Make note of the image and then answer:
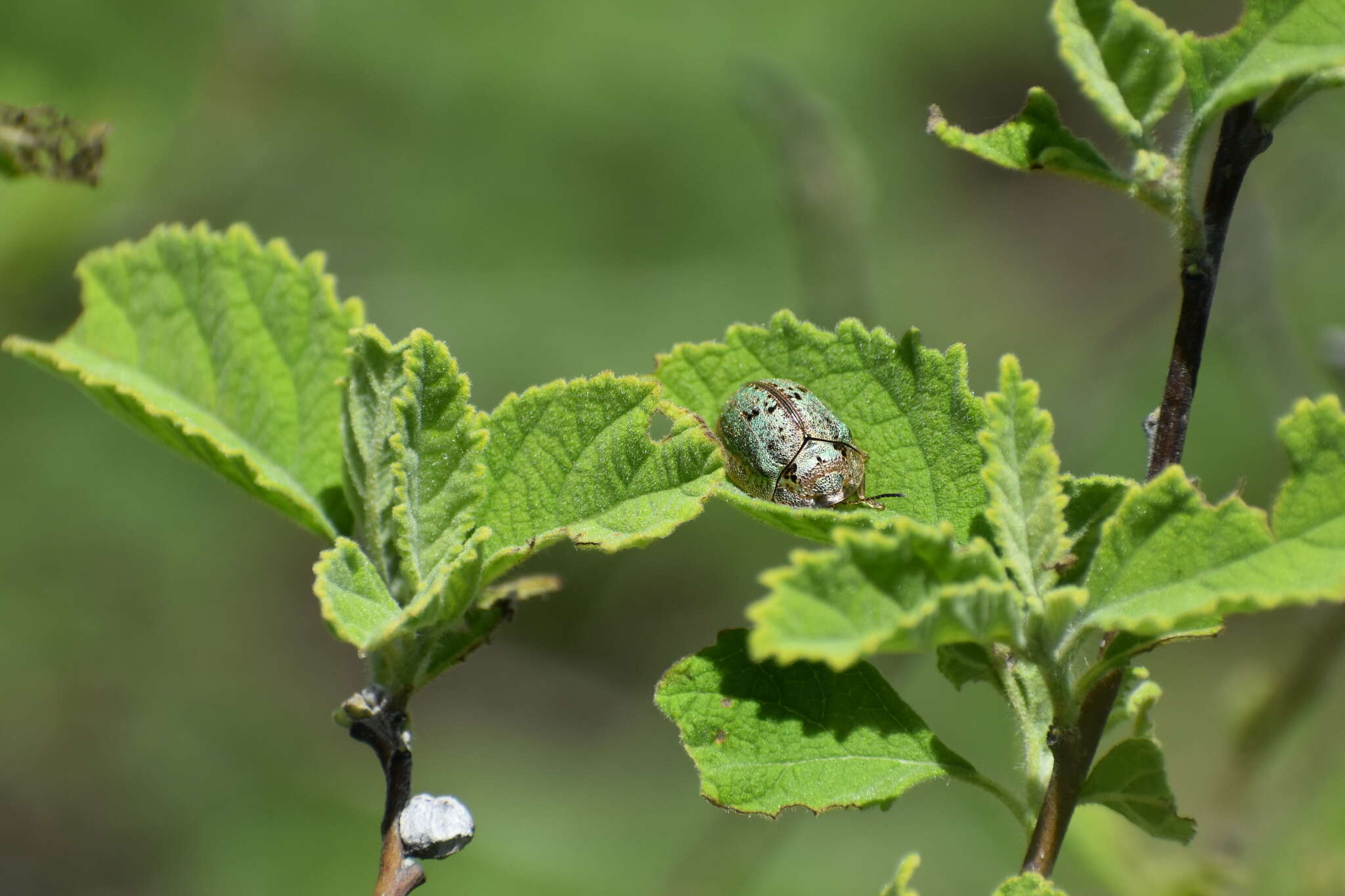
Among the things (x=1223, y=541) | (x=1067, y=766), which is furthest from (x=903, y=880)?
(x=1223, y=541)

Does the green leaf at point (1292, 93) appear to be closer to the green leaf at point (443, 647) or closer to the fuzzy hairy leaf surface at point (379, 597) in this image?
the fuzzy hairy leaf surface at point (379, 597)

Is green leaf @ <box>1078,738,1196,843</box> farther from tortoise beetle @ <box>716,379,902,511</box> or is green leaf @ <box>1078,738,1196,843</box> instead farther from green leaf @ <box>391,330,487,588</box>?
green leaf @ <box>391,330,487,588</box>

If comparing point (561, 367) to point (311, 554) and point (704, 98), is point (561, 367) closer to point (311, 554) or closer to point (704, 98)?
point (311, 554)

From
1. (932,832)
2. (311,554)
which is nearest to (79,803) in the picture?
(311,554)

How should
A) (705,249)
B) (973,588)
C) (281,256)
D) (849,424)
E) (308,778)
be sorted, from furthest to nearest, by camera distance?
(705,249), (308,778), (281,256), (849,424), (973,588)

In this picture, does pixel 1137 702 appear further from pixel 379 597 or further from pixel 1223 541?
pixel 379 597

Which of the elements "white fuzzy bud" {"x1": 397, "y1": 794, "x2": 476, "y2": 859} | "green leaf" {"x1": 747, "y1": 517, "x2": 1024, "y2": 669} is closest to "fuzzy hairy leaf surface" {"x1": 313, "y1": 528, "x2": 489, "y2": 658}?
"white fuzzy bud" {"x1": 397, "y1": 794, "x2": 476, "y2": 859}
